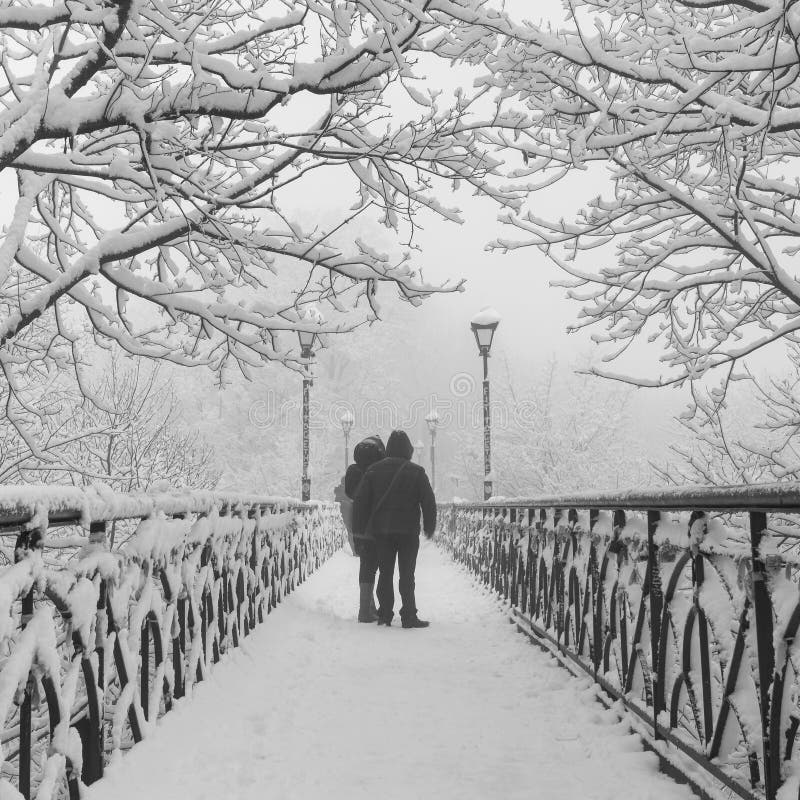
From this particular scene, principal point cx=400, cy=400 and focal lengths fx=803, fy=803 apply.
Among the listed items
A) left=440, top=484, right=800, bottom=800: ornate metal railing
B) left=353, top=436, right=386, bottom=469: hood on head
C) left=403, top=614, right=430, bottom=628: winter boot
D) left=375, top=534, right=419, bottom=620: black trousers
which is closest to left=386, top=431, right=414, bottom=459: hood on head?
left=375, top=534, right=419, bottom=620: black trousers

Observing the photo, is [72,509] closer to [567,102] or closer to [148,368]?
[567,102]

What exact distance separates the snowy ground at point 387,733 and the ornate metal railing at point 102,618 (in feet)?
0.63

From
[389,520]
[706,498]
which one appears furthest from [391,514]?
[706,498]

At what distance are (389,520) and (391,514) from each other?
0.19 feet

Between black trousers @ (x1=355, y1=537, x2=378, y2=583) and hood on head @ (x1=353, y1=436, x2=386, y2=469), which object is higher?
hood on head @ (x1=353, y1=436, x2=386, y2=469)

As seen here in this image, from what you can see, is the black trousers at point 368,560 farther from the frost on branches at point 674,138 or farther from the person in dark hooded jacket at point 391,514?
the frost on branches at point 674,138

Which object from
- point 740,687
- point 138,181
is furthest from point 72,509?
point 138,181

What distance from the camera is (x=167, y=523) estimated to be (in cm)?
365

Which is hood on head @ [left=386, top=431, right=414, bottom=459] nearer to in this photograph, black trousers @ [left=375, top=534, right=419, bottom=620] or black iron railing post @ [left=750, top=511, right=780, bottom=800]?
black trousers @ [left=375, top=534, right=419, bottom=620]

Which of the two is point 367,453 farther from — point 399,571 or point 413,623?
point 413,623

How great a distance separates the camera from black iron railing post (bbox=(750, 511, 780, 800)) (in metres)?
2.28

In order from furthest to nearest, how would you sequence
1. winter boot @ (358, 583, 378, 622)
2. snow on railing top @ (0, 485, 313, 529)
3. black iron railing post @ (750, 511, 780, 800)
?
winter boot @ (358, 583, 378, 622) < black iron railing post @ (750, 511, 780, 800) < snow on railing top @ (0, 485, 313, 529)

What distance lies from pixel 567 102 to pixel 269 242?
99.3 inches

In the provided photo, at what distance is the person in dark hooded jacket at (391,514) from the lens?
7402 mm
